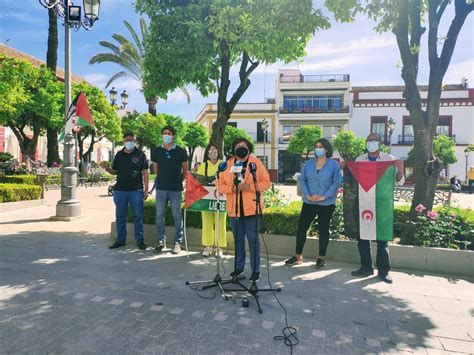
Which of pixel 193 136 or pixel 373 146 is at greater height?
pixel 193 136

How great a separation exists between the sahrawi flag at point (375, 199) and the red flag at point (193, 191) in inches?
92.6

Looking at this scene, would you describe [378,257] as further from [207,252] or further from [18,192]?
[18,192]

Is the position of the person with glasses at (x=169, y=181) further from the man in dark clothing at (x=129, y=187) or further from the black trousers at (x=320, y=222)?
the black trousers at (x=320, y=222)

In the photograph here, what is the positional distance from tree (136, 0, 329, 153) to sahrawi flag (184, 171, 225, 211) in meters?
1.60

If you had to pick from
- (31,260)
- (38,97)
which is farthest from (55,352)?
(38,97)

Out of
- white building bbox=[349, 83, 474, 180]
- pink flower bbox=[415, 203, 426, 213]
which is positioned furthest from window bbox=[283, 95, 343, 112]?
pink flower bbox=[415, 203, 426, 213]

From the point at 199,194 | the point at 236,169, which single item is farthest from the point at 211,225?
the point at 236,169

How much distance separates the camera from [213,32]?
21.7 feet

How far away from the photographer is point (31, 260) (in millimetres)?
5262

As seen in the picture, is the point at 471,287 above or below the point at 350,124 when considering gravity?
below

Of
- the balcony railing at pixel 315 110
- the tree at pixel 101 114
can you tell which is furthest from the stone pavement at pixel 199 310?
the balcony railing at pixel 315 110

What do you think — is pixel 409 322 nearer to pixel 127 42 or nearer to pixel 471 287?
pixel 471 287

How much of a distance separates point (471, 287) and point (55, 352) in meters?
4.82

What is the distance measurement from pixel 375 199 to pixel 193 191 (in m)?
2.77
